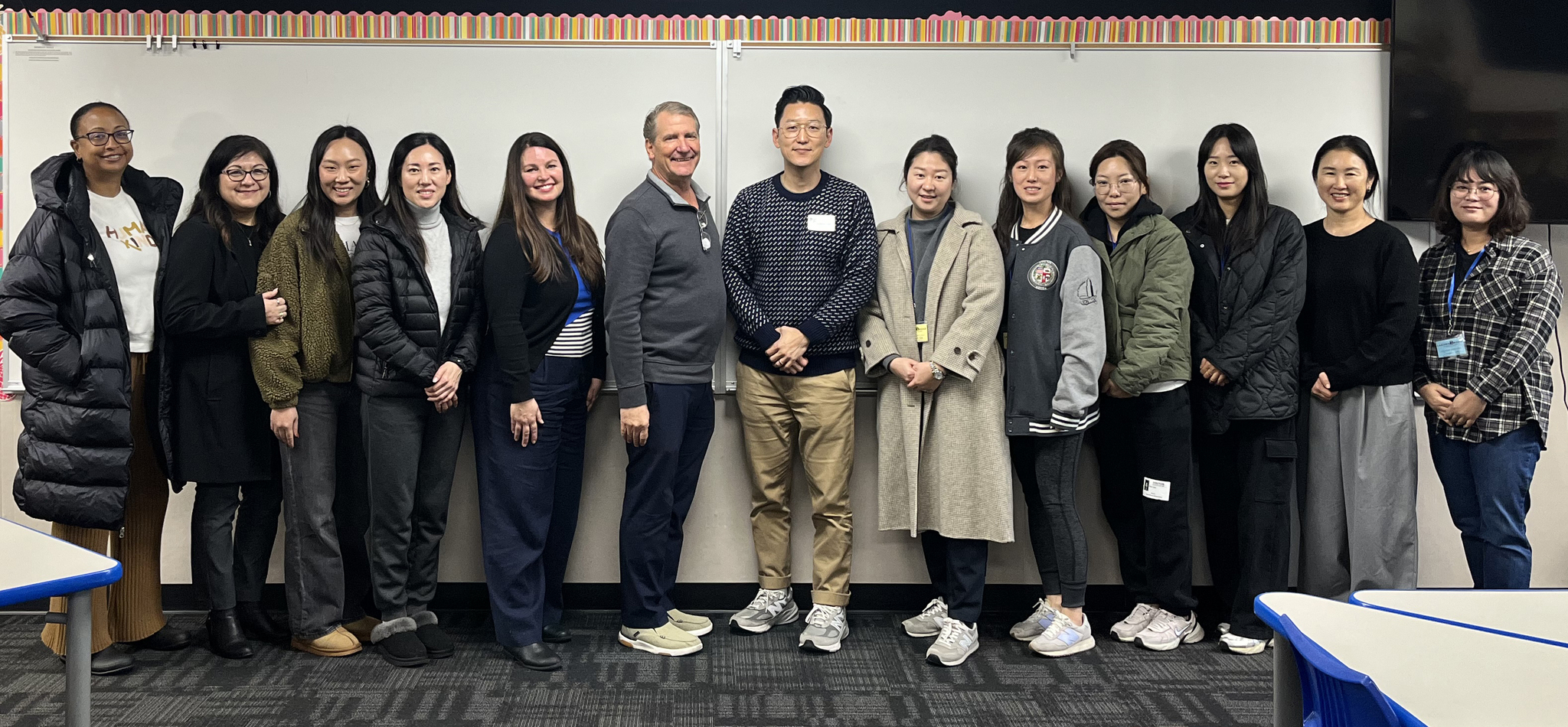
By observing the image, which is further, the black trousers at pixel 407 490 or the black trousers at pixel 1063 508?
the black trousers at pixel 1063 508

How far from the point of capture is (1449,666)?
51.3 inches

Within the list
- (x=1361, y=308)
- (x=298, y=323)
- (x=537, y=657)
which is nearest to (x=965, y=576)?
(x=537, y=657)

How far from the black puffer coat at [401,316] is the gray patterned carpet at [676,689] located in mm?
886

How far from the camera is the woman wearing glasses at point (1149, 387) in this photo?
10.1 feet

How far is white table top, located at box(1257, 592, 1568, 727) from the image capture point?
123 cm

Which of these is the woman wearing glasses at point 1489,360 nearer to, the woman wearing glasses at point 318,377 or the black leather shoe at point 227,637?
the woman wearing glasses at point 318,377

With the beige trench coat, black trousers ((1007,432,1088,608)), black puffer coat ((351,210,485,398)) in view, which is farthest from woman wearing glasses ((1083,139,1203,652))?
black puffer coat ((351,210,485,398))

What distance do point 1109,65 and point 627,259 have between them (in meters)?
1.88

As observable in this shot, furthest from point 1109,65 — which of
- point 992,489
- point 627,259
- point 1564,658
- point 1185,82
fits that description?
point 1564,658

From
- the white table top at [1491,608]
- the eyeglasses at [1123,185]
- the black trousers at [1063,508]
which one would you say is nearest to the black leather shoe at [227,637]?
the black trousers at [1063,508]

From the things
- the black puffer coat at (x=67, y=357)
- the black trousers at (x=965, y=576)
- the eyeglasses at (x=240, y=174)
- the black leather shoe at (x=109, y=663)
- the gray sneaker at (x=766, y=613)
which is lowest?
the black leather shoe at (x=109, y=663)

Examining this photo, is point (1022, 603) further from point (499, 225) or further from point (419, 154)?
point (419, 154)

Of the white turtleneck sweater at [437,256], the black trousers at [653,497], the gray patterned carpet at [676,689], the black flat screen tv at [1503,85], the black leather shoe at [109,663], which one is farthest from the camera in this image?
the black flat screen tv at [1503,85]

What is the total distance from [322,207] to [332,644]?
1.36m
